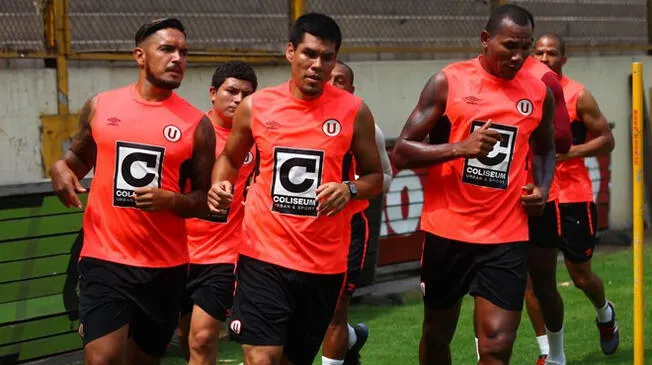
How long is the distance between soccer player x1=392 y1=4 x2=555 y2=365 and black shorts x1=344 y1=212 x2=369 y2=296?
1.51 m

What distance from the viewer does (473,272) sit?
8328 mm

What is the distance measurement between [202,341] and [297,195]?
6.72 ft

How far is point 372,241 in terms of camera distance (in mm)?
13867

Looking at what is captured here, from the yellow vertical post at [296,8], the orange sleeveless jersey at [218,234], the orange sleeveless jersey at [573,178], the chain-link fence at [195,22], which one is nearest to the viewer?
the orange sleeveless jersey at [218,234]

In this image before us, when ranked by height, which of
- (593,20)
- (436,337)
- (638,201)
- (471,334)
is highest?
(593,20)

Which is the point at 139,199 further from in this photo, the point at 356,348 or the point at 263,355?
the point at 356,348

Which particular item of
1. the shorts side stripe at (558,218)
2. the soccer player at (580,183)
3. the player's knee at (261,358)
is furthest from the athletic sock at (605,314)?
the player's knee at (261,358)

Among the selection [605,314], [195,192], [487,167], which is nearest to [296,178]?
[195,192]

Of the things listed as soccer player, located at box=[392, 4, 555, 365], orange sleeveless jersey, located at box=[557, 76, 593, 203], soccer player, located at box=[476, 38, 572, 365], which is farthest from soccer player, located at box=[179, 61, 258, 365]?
orange sleeveless jersey, located at box=[557, 76, 593, 203]

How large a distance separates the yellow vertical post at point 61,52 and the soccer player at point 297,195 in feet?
16.9

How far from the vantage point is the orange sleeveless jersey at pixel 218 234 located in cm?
946

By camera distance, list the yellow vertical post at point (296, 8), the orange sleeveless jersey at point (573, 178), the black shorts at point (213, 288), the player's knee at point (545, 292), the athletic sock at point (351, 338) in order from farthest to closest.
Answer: the yellow vertical post at point (296, 8) → the orange sleeveless jersey at point (573, 178) → the athletic sock at point (351, 338) → the player's knee at point (545, 292) → the black shorts at point (213, 288)

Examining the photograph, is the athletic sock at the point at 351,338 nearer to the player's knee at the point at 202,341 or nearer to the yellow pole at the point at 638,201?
→ the player's knee at the point at 202,341

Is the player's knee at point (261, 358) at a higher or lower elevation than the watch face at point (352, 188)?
lower
